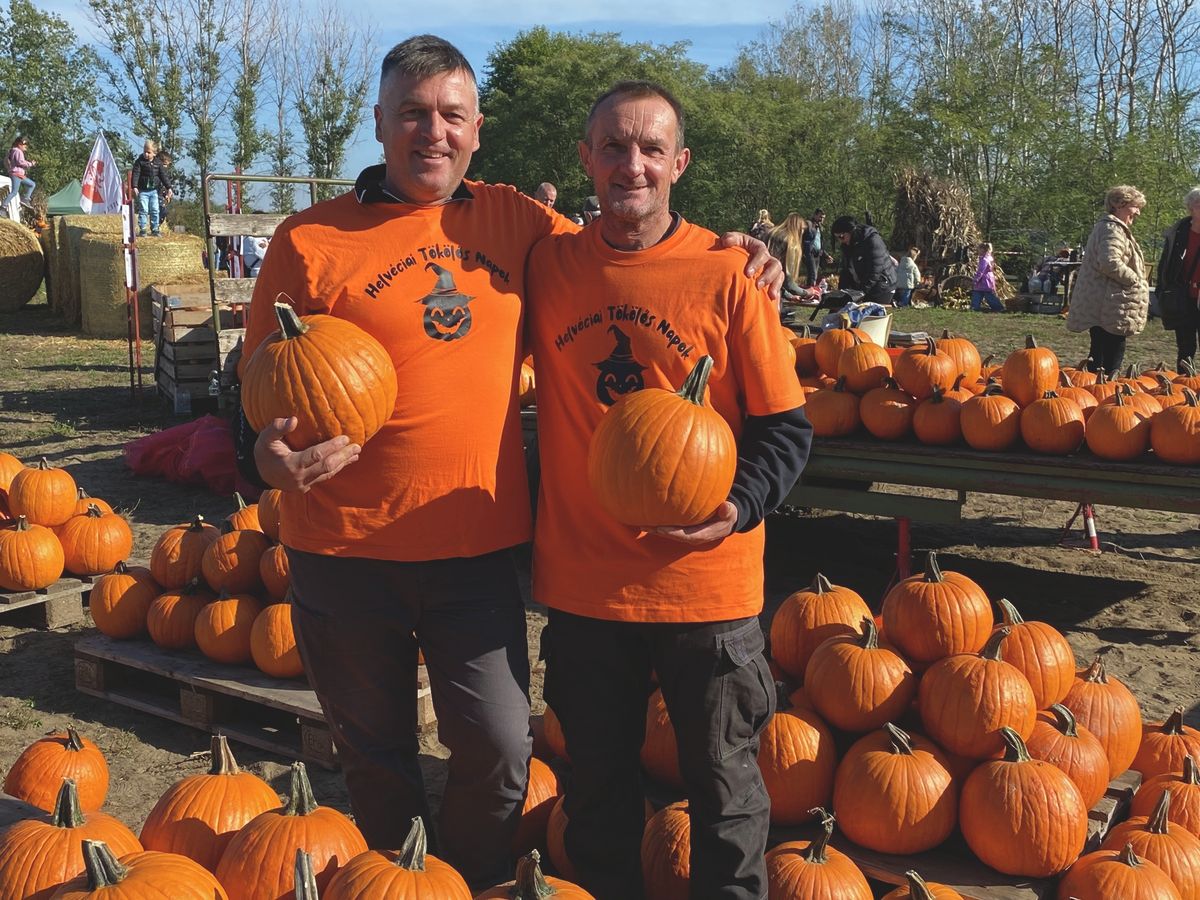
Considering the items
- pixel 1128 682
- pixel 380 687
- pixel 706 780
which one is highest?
pixel 380 687

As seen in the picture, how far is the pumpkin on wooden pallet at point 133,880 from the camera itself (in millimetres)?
1935

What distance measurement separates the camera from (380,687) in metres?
2.57

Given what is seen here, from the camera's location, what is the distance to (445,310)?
2.50 metres

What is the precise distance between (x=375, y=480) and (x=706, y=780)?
102 cm

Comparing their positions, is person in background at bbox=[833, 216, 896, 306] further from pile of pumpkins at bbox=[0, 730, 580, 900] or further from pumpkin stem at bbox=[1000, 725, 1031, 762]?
pile of pumpkins at bbox=[0, 730, 580, 900]

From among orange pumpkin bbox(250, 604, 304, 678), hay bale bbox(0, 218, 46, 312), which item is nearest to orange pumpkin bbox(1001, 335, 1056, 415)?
orange pumpkin bbox(250, 604, 304, 678)

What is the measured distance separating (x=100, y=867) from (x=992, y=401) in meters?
4.80

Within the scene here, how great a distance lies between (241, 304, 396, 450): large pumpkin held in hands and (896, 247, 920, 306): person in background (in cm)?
2179

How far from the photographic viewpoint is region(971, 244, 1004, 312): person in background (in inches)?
899

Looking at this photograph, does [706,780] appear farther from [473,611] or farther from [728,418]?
[728,418]

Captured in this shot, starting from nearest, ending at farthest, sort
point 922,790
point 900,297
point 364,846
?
1. point 364,846
2. point 922,790
3. point 900,297

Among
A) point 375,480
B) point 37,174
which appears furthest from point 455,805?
point 37,174

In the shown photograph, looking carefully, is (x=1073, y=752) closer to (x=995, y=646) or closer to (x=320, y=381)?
(x=995, y=646)

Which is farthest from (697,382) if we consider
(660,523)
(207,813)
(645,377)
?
(207,813)
